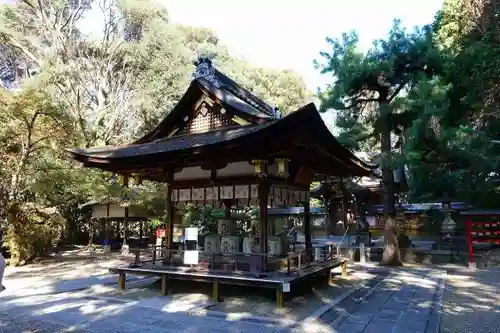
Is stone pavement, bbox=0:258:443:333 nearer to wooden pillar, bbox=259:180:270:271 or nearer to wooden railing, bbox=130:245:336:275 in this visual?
wooden railing, bbox=130:245:336:275

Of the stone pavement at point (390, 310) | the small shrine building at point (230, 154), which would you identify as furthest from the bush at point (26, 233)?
the stone pavement at point (390, 310)

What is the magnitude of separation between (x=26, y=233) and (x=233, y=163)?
1063 centimetres

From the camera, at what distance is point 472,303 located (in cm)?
823

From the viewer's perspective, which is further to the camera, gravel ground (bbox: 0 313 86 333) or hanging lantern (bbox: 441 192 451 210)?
hanging lantern (bbox: 441 192 451 210)

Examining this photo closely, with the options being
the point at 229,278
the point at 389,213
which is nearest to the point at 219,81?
the point at 229,278

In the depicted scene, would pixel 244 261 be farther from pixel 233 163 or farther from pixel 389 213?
pixel 389 213

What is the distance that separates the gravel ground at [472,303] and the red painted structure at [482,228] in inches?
68.7

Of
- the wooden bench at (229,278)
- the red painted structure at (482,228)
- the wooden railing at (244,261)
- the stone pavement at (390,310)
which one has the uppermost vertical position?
the red painted structure at (482,228)

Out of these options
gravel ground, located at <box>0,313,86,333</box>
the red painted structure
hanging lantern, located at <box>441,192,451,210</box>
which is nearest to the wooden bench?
gravel ground, located at <box>0,313,86,333</box>

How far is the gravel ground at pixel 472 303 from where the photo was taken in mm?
6434

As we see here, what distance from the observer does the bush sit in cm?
1446

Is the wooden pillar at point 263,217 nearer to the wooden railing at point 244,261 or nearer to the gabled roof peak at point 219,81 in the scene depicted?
the wooden railing at point 244,261

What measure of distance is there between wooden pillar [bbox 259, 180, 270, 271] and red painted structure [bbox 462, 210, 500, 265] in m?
9.39

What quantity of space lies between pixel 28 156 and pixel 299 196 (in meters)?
11.3
